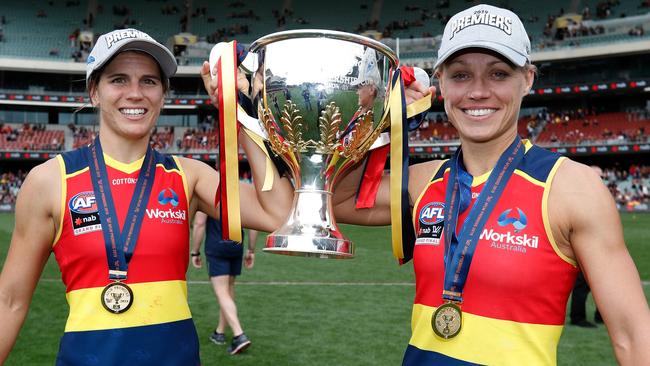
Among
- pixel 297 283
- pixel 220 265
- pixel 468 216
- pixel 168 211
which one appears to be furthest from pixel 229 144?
pixel 297 283

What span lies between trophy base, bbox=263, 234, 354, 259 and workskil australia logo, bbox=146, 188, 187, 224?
2.02 ft

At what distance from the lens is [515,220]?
201cm

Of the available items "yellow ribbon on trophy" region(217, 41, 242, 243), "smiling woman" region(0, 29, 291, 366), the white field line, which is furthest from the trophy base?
the white field line

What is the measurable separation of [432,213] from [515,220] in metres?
0.28

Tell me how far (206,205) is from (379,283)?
7.76 metres

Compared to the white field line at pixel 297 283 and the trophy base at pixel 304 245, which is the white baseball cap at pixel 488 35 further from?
the white field line at pixel 297 283

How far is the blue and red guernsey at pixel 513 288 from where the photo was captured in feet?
6.43

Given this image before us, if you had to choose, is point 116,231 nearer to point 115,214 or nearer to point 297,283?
point 115,214

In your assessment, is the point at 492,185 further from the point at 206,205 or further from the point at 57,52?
the point at 57,52

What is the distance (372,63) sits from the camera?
2.04 meters

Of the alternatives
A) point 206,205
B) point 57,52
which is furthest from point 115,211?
point 57,52

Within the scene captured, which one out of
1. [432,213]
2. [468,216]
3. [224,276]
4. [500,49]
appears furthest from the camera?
[224,276]

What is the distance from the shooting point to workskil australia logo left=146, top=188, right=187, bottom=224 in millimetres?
2446

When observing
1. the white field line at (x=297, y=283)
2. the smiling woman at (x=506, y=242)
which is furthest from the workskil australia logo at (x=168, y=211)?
the white field line at (x=297, y=283)
